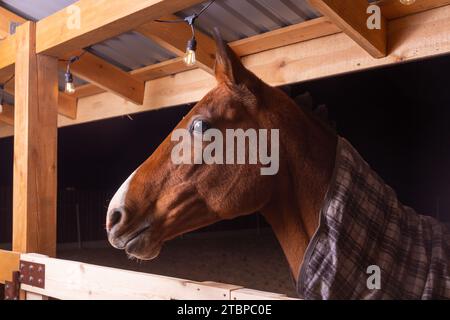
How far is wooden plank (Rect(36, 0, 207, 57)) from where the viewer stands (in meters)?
1.69

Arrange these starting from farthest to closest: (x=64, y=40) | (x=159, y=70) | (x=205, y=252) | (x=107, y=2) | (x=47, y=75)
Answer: (x=205, y=252) → (x=159, y=70) → (x=47, y=75) → (x=64, y=40) → (x=107, y=2)

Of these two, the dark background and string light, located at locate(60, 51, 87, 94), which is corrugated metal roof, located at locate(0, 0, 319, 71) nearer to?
string light, located at locate(60, 51, 87, 94)

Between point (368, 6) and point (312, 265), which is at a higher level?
point (368, 6)

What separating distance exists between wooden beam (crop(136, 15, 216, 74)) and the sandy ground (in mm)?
2678

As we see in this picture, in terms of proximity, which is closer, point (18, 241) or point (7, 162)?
point (18, 241)

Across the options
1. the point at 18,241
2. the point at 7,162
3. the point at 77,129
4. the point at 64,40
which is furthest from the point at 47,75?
the point at 7,162

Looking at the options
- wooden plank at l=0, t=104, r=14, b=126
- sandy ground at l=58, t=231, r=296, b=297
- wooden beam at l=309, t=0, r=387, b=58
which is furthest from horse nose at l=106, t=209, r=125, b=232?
wooden plank at l=0, t=104, r=14, b=126

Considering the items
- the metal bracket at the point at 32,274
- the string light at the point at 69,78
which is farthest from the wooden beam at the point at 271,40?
the metal bracket at the point at 32,274

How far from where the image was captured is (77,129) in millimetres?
8562

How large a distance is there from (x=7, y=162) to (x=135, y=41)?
6629 mm

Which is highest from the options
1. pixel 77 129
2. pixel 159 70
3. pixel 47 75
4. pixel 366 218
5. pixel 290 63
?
pixel 77 129

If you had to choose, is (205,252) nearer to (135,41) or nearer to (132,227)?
(135,41)

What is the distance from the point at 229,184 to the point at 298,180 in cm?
26

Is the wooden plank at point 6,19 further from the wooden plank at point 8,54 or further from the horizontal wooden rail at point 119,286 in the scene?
the horizontal wooden rail at point 119,286
